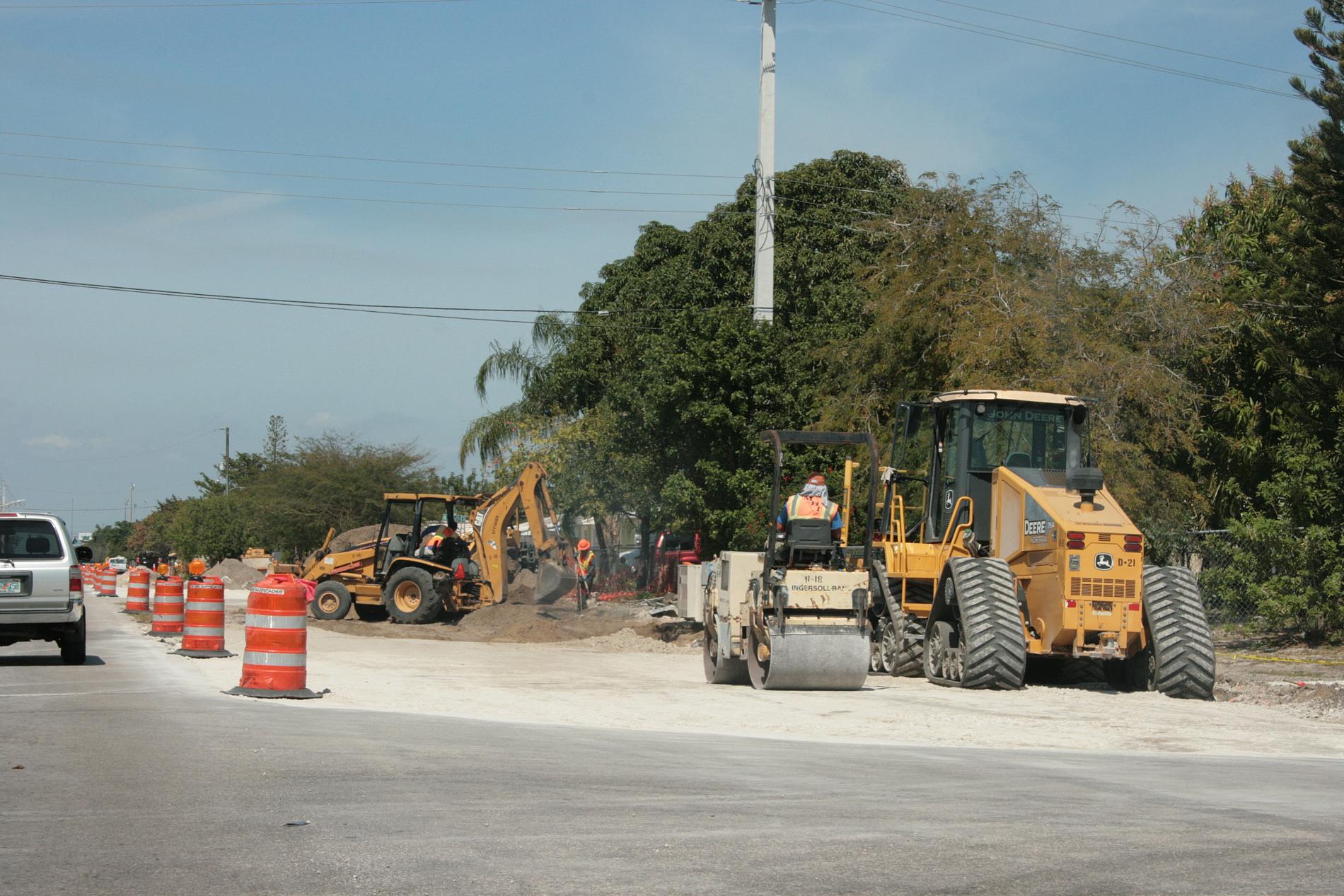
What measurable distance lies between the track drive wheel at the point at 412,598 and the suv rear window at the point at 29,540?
12203 mm

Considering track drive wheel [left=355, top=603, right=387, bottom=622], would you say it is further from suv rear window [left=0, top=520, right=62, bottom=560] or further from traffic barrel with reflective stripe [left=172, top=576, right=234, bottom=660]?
suv rear window [left=0, top=520, right=62, bottom=560]

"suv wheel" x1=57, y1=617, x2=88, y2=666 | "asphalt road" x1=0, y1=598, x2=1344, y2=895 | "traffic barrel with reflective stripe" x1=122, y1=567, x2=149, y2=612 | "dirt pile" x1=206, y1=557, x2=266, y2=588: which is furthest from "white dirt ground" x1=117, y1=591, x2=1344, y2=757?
"dirt pile" x1=206, y1=557, x2=266, y2=588

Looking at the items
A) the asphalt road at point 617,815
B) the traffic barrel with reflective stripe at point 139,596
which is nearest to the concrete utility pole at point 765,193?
the traffic barrel with reflective stripe at point 139,596

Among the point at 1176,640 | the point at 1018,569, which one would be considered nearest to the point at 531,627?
the point at 1018,569

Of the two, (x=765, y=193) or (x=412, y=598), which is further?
(x=765, y=193)

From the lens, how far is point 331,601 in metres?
31.2

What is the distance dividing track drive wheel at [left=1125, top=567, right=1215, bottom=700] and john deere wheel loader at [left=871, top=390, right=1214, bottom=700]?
0.02 m

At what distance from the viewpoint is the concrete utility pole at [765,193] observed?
1264 inches

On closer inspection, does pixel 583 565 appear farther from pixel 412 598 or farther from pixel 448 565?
pixel 412 598

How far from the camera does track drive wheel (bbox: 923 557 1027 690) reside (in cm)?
1533

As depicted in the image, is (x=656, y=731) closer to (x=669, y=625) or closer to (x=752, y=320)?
(x=669, y=625)

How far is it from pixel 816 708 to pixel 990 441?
4795mm

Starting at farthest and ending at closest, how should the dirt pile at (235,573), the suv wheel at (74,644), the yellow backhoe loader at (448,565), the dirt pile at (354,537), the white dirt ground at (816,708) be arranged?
the dirt pile at (235,573) → the dirt pile at (354,537) → the yellow backhoe loader at (448,565) → the suv wheel at (74,644) → the white dirt ground at (816,708)

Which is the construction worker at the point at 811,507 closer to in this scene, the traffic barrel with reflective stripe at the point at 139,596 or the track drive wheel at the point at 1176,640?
the track drive wheel at the point at 1176,640
